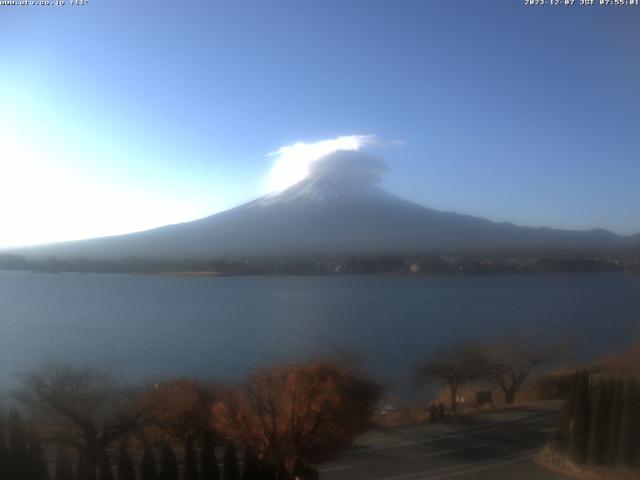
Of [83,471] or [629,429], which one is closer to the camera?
[83,471]

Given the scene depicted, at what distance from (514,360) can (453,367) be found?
1285 mm

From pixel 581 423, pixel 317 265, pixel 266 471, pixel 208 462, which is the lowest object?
pixel 266 471

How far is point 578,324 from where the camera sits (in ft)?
34.7

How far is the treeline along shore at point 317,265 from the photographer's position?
12.7m

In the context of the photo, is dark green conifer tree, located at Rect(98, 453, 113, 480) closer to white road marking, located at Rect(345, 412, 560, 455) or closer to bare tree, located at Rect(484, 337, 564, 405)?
white road marking, located at Rect(345, 412, 560, 455)

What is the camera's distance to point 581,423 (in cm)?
578

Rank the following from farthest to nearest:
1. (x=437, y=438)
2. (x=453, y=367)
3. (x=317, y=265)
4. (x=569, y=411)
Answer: (x=317, y=265) < (x=453, y=367) < (x=437, y=438) < (x=569, y=411)

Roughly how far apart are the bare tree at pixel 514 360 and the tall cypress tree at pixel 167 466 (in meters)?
5.78

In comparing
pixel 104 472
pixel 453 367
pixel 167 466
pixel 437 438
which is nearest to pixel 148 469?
pixel 167 466

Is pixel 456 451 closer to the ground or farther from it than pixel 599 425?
closer to the ground

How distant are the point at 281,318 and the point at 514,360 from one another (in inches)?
161

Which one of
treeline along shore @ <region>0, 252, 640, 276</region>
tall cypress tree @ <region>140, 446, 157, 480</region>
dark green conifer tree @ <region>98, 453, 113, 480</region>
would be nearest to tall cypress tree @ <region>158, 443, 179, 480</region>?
tall cypress tree @ <region>140, 446, 157, 480</region>

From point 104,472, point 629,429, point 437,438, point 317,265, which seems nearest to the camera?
point 104,472

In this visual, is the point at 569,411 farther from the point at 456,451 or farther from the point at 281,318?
the point at 281,318
